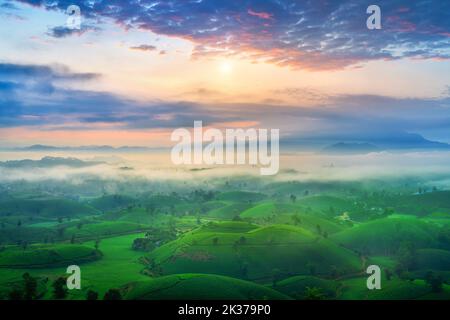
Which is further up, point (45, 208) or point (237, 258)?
point (45, 208)

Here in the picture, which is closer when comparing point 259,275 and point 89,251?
point 259,275

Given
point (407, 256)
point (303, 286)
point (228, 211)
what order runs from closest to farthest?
point (303, 286) → point (407, 256) → point (228, 211)

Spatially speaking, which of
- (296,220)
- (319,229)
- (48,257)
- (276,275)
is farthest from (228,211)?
(48,257)

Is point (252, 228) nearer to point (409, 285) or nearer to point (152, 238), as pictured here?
point (152, 238)

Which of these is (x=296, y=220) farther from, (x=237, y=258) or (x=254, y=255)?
(x=237, y=258)

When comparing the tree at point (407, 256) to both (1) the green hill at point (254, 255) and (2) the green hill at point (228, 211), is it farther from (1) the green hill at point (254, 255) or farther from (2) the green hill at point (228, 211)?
(2) the green hill at point (228, 211)

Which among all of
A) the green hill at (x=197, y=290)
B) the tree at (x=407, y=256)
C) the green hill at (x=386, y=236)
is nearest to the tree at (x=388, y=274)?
the tree at (x=407, y=256)

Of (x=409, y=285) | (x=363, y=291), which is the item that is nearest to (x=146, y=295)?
(x=363, y=291)
